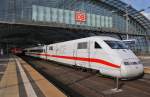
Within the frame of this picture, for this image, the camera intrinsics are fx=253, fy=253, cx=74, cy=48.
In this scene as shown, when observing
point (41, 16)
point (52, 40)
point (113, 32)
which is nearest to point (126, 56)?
point (41, 16)

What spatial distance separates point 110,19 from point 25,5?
28890 millimetres

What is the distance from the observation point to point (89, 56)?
1962 cm

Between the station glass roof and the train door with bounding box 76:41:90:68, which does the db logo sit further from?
the train door with bounding box 76:41:90:68

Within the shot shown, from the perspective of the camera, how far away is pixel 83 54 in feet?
69.1

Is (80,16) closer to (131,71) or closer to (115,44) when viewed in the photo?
(115,44)

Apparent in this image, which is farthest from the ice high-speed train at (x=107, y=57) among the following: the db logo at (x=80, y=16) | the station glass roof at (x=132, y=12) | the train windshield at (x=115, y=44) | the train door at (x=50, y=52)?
the station glass roof at (x=132, y=12)

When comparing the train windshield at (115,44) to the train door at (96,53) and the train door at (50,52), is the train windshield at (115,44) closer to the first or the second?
the train door at (96,53)

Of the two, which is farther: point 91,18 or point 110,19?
point 110,19

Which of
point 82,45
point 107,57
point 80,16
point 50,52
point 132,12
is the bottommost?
point 50,52

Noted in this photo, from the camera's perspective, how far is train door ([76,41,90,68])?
20148 mm

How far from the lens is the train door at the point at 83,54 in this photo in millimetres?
20148

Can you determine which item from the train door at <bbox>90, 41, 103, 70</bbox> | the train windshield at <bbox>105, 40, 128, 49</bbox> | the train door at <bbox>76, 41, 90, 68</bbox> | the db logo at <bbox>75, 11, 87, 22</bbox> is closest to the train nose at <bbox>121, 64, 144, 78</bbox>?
the train windshield at <bbox>105, 40, 128, 49</bbox>

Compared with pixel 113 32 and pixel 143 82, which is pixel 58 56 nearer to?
pixel 143 82

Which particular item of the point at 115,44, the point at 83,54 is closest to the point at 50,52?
the point at 83,54
